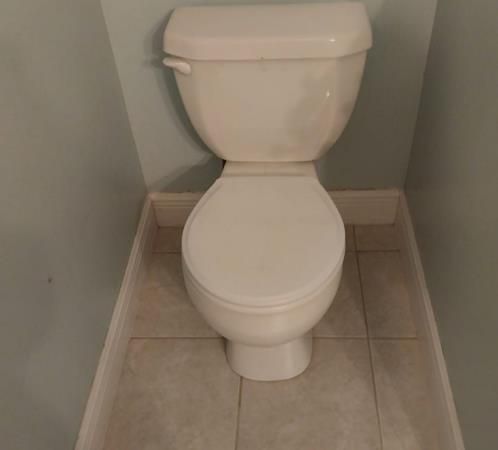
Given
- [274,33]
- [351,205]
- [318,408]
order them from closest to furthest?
[274,33]
[318,408]
[351,205]

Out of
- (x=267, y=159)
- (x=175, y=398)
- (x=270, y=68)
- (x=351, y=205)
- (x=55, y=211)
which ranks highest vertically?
(x=270, y=68)

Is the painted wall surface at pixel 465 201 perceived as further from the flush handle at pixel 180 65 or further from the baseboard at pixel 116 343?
the baseboard at pixel 116 343

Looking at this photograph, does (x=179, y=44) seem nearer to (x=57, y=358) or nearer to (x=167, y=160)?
(x=167, y=160)

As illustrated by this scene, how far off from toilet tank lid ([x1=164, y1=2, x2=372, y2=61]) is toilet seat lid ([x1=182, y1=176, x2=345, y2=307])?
0.95ft

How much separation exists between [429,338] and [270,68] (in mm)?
739

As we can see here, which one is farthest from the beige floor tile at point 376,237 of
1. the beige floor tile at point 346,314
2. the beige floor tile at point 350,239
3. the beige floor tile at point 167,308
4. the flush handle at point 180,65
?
the flush handle at point 180,65

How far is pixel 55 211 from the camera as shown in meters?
1.08

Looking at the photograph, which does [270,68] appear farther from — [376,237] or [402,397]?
[402,397]

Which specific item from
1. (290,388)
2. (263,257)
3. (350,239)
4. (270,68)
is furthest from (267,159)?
(290,388)

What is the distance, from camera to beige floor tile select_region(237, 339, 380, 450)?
1279 millimetres

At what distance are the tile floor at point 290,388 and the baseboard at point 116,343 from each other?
0.03 m

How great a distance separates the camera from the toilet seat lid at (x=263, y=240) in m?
1.07

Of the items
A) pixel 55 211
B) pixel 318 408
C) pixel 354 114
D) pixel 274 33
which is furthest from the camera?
pixel 354 114

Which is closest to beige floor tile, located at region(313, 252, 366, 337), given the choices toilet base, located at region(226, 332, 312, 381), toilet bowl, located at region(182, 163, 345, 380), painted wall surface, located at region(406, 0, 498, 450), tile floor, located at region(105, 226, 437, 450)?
tile floor, located at region(105, 226, 437, 450)
